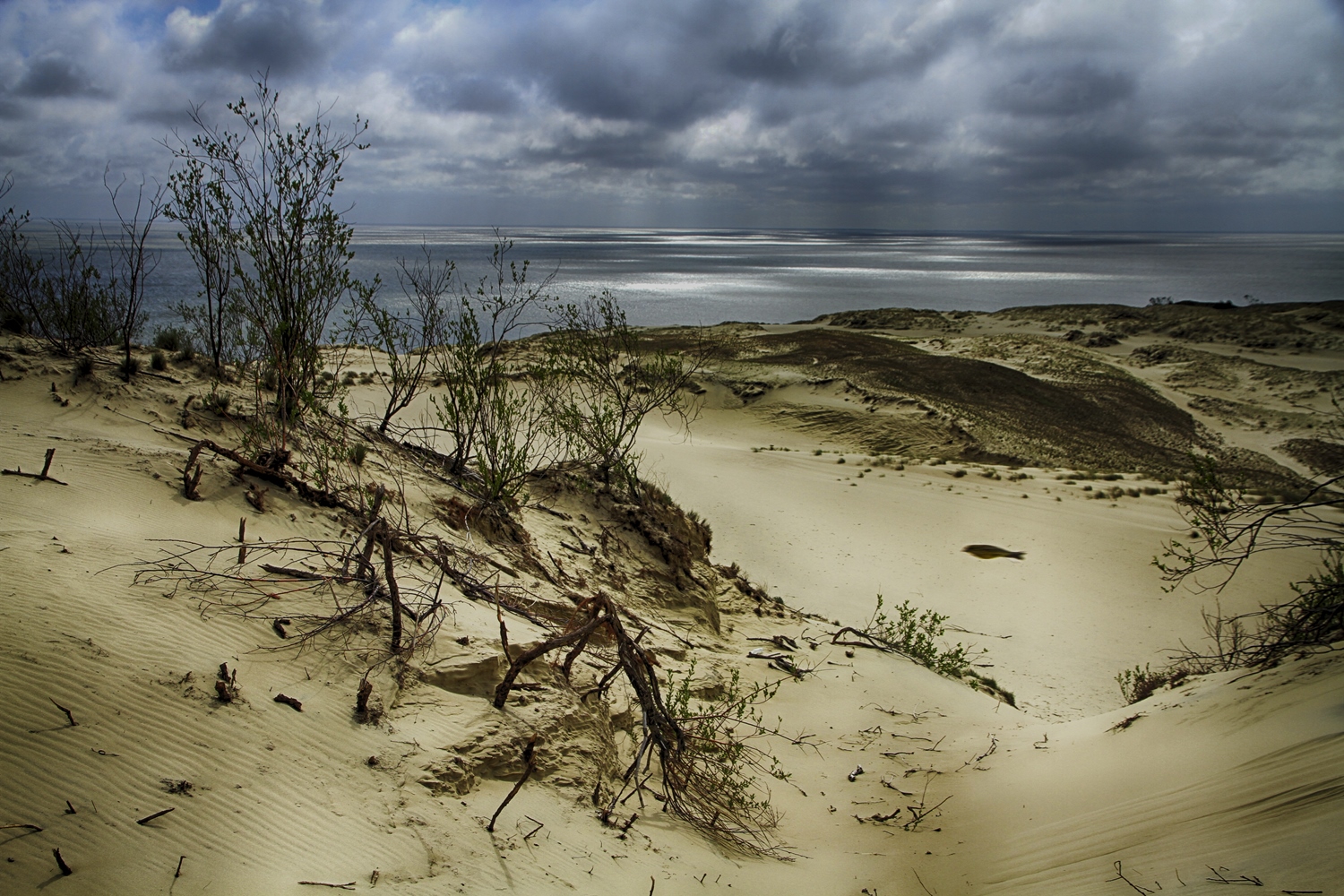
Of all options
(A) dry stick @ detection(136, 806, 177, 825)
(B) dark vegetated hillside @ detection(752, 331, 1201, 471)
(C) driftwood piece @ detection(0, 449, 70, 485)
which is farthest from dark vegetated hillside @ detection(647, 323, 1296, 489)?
(A) dry stick @ detection(136, 806, 177, 825)

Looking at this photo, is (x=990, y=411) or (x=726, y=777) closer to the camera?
(x=726, y=777)

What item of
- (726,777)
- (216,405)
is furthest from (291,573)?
(216,405)

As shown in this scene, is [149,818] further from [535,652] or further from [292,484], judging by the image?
[292,484]

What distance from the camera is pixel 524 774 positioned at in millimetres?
3619

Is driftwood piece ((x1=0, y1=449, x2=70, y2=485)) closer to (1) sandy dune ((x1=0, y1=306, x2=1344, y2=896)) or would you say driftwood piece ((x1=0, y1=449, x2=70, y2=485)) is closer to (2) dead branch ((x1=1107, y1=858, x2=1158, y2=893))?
(1) sandy dune ((x1=0, y1=306, x2=1344, y2=896))

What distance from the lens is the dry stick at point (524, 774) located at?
335 cm

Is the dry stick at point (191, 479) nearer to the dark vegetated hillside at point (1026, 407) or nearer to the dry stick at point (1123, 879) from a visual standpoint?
the dry stick at point (1123, 879)

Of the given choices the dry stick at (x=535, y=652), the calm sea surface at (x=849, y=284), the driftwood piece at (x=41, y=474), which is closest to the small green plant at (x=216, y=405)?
the driftwood piece at (x=41, y=474)

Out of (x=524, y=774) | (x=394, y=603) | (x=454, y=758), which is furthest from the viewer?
(x=394, y=603)

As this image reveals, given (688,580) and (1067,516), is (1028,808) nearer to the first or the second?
(688,580)

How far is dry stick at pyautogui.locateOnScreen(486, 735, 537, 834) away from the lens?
132 inches

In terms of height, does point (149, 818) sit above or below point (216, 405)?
below

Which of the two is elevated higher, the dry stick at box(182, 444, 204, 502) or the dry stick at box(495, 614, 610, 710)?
the dry stick at box(182, 444, 204, 502)

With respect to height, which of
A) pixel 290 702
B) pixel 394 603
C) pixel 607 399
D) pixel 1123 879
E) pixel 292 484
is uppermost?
pixel 607 399
